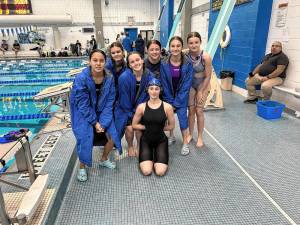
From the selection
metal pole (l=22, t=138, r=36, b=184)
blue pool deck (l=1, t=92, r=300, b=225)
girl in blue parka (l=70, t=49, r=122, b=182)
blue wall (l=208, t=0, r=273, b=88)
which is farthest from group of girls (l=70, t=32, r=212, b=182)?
blue wall (l=208, t=0, r=273, b=88)

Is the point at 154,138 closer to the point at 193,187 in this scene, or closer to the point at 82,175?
the point at 193,187

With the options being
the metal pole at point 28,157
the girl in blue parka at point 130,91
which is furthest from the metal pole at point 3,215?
the girl in blue parka at point 130,91

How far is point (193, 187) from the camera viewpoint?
237 centimetres

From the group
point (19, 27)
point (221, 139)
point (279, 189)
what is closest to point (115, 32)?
point (19, 27)

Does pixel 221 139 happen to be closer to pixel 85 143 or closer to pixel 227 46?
pixel 85 143

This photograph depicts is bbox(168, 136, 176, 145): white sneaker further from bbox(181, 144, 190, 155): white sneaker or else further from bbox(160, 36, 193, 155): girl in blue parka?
bbox(160, 36, 193, 155): girl in blue parka

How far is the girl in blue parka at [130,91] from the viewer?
2.57 m

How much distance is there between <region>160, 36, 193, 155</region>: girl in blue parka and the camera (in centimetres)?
277

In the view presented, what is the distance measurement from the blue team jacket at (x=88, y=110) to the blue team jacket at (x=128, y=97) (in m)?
0.16

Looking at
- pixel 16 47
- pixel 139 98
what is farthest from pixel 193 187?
pixel 16 47

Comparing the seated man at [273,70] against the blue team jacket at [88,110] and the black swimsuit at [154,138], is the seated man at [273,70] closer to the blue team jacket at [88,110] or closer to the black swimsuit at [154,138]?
the black swimsuit at [154,138]

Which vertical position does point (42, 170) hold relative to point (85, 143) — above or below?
below

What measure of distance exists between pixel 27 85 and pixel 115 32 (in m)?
12.1

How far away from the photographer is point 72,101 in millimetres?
2377
